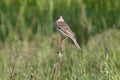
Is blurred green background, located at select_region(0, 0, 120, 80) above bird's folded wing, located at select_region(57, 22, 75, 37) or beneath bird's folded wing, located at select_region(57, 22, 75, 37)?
beneath

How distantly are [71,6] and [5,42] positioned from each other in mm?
1655

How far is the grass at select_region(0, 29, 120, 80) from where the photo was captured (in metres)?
5.44

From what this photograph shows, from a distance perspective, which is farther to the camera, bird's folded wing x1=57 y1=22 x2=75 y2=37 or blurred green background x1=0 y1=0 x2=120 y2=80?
blurred green background x1=0 y1=0 x2=120 y2=80

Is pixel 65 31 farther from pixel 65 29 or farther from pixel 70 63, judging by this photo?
pixel 70 63

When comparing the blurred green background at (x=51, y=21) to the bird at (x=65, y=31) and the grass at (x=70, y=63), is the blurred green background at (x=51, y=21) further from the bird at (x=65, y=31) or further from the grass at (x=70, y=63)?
the bird at (x=65, y=31)

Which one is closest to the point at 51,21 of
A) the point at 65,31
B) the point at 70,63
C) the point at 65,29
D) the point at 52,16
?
the point at 52,16

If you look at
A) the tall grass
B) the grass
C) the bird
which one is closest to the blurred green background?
the tall grass

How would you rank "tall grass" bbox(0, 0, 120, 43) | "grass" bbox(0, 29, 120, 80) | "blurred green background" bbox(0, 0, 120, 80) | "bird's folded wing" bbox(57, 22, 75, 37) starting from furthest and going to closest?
"tall grass" bbox(0, 0, 120, 43) → "blurred green background" bbox(0, 0, 120, 80) → "bird's folded wing" bbox(57, 22, 75, 37) → "grass" bbox(0, 29, 120, 80)

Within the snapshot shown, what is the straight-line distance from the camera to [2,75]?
5930mm

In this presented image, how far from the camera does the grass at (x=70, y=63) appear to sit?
5435 millimetres

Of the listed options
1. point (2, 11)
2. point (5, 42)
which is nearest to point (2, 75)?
point (5, 42)

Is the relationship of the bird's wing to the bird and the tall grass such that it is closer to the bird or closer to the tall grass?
the bird

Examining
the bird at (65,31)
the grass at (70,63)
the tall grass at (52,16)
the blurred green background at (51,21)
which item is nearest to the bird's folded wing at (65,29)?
the bird at (65,31)

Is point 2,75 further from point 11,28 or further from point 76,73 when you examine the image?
point 11,28
